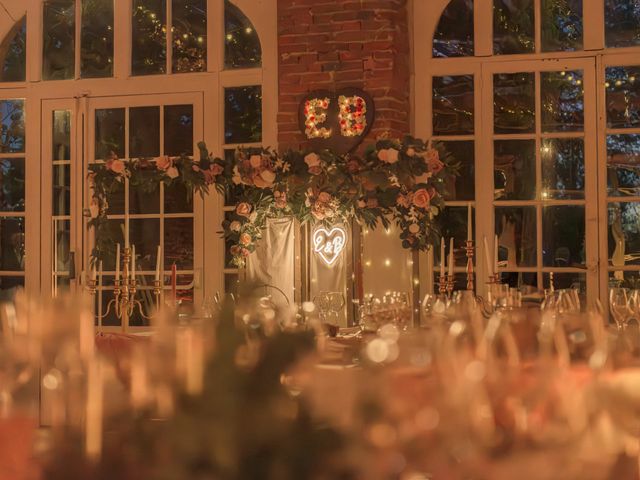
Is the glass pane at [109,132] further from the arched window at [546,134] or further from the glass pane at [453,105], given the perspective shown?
the glass pane at [453,105]

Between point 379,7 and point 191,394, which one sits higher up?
point 379,7

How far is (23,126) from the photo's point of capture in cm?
723

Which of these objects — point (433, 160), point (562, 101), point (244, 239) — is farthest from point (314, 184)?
point (562, 101)

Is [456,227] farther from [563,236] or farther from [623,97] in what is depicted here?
[623,97]

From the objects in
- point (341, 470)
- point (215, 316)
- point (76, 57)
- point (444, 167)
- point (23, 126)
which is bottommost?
point (341, 470)

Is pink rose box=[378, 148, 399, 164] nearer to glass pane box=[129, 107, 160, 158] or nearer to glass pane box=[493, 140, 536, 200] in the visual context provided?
glass pane box=[493, 140, 536, 200]

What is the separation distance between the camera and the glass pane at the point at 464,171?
6434mm

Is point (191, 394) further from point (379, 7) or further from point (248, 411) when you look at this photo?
point (379, 7)

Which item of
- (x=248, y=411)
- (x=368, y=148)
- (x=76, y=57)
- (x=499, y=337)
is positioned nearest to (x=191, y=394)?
(x=248, y=411)

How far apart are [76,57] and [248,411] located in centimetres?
671

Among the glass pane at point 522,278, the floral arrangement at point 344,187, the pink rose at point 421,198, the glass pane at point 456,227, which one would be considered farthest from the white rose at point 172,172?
the glass pane at point 522,278

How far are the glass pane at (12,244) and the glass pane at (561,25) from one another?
4211 millimetres

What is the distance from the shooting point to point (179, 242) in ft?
22.5

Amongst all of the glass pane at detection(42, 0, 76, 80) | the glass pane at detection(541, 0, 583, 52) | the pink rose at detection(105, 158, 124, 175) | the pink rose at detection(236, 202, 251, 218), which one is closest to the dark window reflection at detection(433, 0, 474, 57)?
the glass pane at detection(541, 0, 583, 52)
